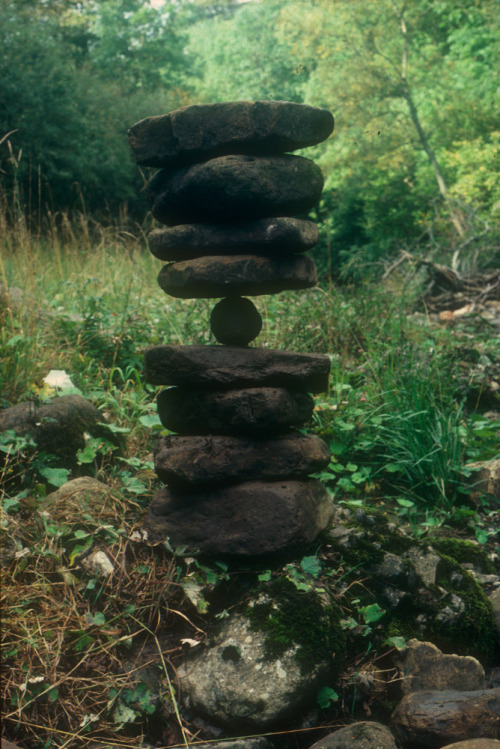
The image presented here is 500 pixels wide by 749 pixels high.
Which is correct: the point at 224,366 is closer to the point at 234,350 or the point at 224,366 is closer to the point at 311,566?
the point at 234,350

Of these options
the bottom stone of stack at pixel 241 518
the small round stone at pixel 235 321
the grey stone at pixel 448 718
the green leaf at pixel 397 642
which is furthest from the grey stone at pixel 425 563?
the small round stone at pixel 235 321

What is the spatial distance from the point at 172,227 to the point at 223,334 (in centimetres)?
59

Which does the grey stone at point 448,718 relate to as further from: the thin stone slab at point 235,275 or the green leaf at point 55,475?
the green leaf at point 55,475

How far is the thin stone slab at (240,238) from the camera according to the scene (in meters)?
3.11

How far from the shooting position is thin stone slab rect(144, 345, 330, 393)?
3137mm

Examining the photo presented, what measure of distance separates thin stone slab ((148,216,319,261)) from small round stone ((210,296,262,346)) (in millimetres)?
292

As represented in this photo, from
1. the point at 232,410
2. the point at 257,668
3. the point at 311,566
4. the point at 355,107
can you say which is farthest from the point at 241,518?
the point at 355,107

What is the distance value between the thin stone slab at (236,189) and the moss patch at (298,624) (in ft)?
5.71

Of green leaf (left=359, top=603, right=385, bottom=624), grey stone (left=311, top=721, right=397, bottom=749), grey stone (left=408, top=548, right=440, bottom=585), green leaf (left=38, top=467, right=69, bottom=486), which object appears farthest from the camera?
green leaf (left=38, top=467, right=69, bottom=486)

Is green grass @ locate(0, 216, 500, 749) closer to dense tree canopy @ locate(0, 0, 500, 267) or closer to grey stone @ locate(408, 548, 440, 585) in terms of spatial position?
grey stone @ locate(408, 548, 440, 585)

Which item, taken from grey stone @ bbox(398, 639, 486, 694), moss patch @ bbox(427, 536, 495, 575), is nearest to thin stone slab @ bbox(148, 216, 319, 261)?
moss patch @ bbox(427, 536, 495, 575)

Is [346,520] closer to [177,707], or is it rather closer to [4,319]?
[177,707]

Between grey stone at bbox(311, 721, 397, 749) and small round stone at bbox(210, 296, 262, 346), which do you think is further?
small round stone at bbox(210, 296, 262, 346)

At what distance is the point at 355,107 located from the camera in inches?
598
